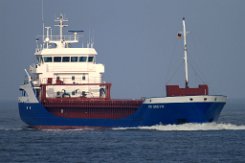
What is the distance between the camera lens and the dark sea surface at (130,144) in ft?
174

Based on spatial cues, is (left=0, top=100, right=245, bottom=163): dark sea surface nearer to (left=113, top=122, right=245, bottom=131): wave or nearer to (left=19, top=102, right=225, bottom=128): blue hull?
(left=113, top=122, right=245, bottom=131): wave

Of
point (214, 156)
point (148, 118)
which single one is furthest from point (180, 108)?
point (214, 156)

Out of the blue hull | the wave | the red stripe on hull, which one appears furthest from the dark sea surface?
the red stripe on hull

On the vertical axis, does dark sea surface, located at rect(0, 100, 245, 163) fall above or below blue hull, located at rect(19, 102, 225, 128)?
below

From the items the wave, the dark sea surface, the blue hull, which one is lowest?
the dark sea surface

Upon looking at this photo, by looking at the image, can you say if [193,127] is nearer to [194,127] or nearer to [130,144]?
[194,127]

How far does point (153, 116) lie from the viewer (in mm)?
68125

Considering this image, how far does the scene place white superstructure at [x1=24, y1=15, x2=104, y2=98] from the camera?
74938 mm

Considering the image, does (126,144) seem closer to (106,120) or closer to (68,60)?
(106,120)

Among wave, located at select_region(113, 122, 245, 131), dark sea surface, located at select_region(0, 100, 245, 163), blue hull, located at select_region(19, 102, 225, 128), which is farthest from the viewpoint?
wave, located at select_region(113, 122, 245, 131)

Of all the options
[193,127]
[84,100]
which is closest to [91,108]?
[84,100]

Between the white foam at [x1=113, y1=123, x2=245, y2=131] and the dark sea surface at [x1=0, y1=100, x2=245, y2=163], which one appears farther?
the white foam at [x1=113, y1=123, x2=245, y2=131]

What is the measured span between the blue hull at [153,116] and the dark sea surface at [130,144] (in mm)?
530

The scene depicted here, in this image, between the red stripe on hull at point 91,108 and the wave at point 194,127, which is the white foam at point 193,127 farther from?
the red stripe on hull at point 91,108
